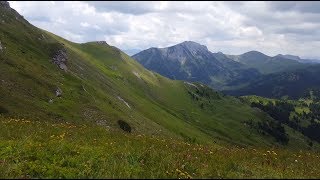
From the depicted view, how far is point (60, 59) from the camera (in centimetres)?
8944

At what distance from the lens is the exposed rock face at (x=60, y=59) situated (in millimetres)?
86625

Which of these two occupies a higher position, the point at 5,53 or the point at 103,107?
the point at 5,53

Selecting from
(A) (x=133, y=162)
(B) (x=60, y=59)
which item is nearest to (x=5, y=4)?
(B) (x=60, y=59)

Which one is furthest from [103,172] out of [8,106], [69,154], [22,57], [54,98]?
[22,57]

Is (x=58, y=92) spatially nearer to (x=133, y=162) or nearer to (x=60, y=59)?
(x=60, y=59)

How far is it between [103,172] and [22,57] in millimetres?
66582

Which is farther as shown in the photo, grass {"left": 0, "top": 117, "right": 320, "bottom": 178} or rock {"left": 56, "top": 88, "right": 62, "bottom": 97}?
rock {"left": 56, "top": 88, "right": 62, "bottom": 97}

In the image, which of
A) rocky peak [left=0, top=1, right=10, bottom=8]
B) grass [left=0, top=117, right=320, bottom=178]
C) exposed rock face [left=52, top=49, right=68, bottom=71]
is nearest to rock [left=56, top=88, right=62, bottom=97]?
exposed rock face [left=52, top=49, right=68, bottom=71]

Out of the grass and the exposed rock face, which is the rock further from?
the grass

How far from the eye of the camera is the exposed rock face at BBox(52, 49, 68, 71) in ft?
284

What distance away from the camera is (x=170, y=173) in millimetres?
11531

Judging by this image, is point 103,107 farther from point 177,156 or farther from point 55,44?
point 177,156

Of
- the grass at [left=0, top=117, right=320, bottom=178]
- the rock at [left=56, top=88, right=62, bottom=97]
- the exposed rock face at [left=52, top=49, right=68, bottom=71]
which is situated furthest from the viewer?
the exposed rock face at [left=52, top=49, right=68, bottom=71]

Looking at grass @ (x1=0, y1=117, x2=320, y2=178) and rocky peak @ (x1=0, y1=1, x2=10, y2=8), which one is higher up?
rocky peak @ (x1=0, y1=1, x2=10, y2=8)
